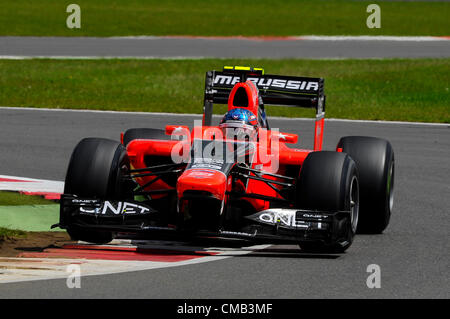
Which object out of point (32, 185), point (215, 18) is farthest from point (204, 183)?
point (215, 18)

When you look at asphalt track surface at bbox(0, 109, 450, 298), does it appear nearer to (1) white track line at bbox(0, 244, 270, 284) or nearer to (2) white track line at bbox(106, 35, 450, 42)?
(1) white track line at bbox(0, 244, 270, 284)

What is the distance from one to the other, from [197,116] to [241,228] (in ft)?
34.6

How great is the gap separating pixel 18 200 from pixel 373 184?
3.53m

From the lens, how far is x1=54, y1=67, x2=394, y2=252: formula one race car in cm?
806

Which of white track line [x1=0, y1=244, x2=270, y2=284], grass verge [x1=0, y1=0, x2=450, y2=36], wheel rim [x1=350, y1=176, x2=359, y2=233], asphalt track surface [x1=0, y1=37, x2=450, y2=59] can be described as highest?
grass verge [x1=0, y1=0, x2=450, y2=36]

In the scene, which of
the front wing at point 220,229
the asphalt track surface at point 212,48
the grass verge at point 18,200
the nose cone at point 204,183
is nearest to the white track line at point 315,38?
the asphalt track surface at point 212,48

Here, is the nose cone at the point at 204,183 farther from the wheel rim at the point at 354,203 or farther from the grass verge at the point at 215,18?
the grass verge at the point at 215,18

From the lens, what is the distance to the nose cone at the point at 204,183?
7.89 metres

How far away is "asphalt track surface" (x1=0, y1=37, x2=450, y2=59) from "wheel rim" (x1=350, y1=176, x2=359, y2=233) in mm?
20015

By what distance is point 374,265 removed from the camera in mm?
7961

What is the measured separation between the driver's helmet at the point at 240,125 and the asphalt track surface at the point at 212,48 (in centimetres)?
1966

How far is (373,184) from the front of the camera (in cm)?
922

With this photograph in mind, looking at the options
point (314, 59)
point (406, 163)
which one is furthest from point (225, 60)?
point (406, 163)

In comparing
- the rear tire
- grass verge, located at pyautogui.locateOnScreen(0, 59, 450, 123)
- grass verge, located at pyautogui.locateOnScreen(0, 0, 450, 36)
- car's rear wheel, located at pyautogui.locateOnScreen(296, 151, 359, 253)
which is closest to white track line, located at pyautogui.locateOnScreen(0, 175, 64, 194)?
the rear tire
